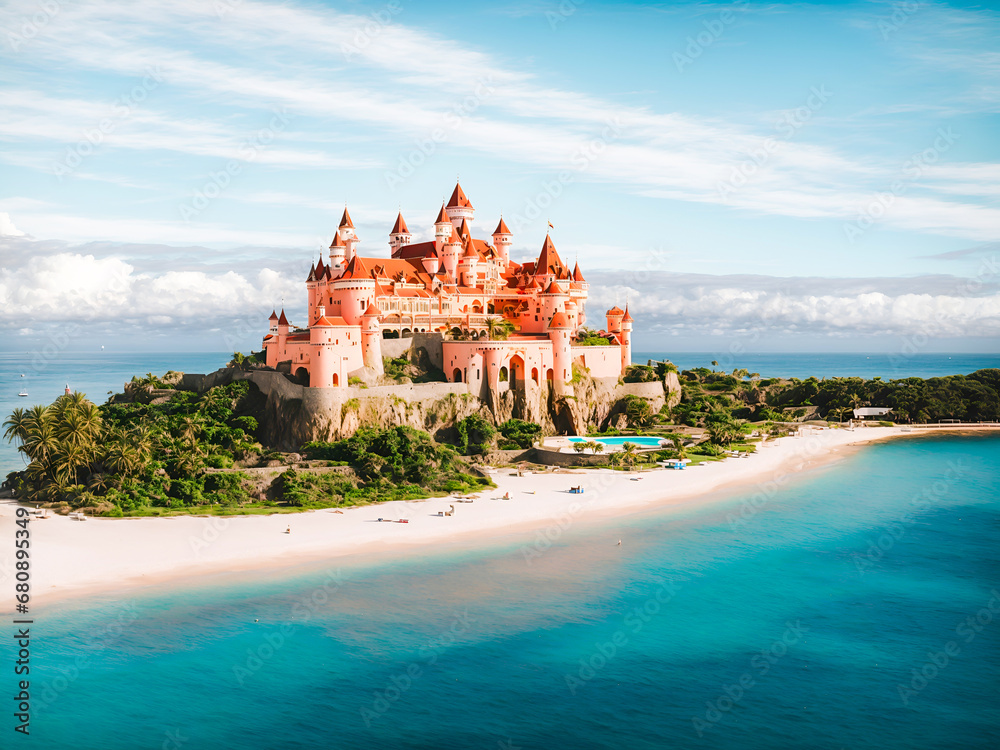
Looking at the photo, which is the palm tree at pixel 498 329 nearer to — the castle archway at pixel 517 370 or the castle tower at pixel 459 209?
the castle archway at pixel 517 370

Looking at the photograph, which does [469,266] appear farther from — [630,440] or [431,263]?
[630,440]

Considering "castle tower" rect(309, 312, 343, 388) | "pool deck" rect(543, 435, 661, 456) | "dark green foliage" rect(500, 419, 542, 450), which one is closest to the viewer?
"castle tower" rect(309, 312, 343, 388)

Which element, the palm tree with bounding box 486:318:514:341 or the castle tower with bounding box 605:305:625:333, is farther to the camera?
the castle tower with bounding box 605:305:625:333

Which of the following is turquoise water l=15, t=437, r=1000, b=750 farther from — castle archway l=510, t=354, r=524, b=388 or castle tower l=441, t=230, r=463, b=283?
castle tower l=441, t=230, r=463, b=283

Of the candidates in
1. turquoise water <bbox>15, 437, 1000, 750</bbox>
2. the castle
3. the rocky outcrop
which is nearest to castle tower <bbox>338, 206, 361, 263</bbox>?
the castle

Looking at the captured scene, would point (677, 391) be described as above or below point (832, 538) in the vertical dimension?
above

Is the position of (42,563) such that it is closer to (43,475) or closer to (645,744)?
(43,475)

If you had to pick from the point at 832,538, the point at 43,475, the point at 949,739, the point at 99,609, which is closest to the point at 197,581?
the point at 99,609
